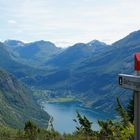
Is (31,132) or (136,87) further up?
(136,87)

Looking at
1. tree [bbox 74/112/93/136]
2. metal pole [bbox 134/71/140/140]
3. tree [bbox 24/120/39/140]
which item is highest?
metal pole [bbox 134/71/140/140]

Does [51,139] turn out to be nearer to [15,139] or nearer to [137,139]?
[15,139]

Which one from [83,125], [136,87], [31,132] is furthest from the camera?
[83,125]

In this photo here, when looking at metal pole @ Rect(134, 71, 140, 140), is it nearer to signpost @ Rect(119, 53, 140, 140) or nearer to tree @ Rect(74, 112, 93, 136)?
signpost @ Rect(119, 53, 140, 140)

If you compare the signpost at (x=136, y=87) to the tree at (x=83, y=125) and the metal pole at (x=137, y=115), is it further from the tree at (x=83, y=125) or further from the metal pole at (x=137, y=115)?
the tree at (x=83, y=125)

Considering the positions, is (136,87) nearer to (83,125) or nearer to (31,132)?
(31,132)

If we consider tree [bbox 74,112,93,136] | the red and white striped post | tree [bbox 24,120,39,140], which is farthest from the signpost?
tree [bbox 74,112,93,136]

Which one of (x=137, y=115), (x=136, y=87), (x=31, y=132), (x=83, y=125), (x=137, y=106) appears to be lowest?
(x=83, y=125)

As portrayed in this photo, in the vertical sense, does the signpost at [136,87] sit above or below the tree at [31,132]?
above

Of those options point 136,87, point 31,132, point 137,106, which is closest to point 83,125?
point 31,132

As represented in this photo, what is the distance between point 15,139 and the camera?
16.8 m

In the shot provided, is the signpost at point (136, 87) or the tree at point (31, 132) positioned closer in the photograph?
the signpost at point (136, 87)

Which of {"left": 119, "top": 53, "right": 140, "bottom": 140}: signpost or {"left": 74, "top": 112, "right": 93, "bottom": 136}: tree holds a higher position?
{"left": 119, "top": 53, "right": 140, "bottom": 140}: signpost

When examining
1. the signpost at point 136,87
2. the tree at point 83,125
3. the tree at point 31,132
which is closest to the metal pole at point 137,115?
the signpost at point 136,87
